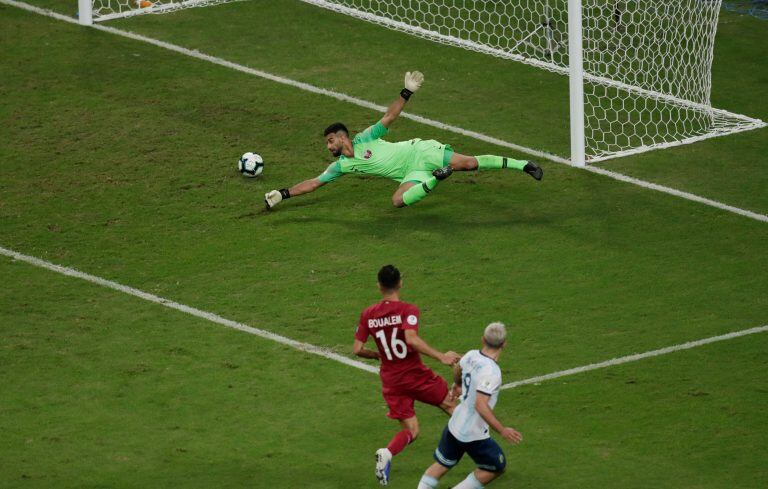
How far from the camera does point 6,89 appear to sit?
19109 millimetres

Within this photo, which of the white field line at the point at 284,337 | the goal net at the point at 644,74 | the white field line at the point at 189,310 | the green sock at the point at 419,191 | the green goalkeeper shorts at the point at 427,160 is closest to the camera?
the white field line at the point at 284,337

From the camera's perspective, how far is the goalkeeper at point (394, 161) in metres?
15.7

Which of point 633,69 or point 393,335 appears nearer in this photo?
point 393,335

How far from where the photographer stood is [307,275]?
47.8 ft

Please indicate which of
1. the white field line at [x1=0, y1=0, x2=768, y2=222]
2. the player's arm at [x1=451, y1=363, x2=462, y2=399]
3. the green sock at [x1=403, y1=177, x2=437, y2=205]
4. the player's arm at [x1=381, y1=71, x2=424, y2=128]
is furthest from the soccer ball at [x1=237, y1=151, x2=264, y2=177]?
the player's arm at [x1=451, y1=363, x2=462, y2=399]

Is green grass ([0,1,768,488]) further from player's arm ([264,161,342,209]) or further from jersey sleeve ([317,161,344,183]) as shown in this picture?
jersey sleeve ([317,161,344,183])

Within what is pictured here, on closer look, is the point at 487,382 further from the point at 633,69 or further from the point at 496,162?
the point at 633,69

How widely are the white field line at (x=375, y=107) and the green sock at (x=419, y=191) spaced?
7.94 feet

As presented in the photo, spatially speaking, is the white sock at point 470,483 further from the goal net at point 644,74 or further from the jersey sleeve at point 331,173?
the goal net at point 644,74

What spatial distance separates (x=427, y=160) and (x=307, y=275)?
7.02ft

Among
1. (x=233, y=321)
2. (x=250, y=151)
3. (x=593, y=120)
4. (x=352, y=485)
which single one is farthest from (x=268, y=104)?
(x=352, y=485)

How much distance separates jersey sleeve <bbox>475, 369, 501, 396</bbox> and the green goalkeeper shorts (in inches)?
246

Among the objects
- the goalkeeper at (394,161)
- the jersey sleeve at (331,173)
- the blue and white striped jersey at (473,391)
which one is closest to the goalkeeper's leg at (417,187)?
the goalkeeper at (394,161)

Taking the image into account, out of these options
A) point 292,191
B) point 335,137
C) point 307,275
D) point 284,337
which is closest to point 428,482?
point 284,337
